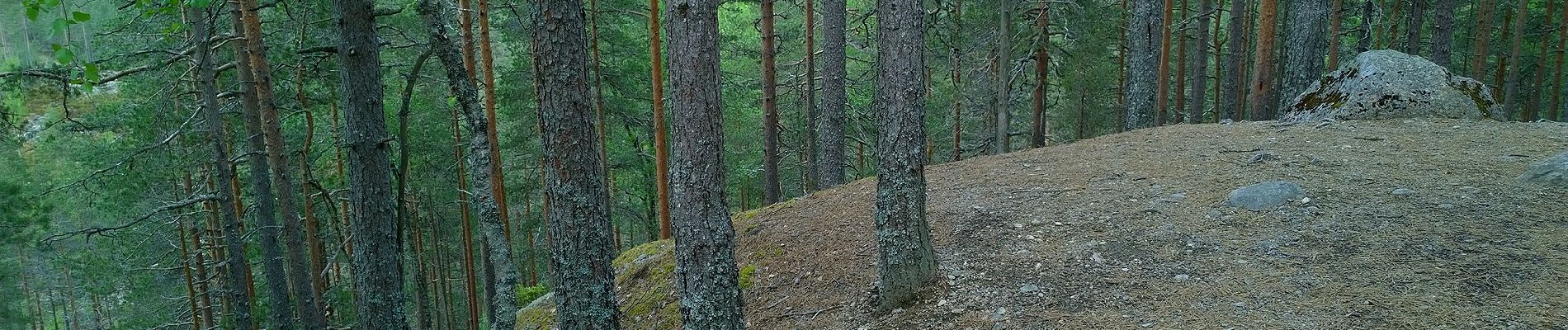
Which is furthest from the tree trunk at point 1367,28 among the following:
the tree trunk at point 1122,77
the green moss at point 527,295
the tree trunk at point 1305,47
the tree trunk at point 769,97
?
the green moss at point 527,295

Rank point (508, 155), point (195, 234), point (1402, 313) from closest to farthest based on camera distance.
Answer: point (1402, 313) → point (195, 234) → point (508, 155)

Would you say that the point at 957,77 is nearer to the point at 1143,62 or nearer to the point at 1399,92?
the point at 1143,62

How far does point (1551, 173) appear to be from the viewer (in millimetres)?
6141

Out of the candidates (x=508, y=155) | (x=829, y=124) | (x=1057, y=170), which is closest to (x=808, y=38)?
(x=829, y=124)

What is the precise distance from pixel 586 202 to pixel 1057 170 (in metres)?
6.09

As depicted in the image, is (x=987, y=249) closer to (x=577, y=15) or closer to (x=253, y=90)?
(x=577, y=15)

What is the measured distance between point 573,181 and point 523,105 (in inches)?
411

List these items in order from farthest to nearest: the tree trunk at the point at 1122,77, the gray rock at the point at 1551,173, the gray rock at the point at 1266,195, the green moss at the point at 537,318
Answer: the tree trunk at the point at 1122,77 < the green moss at the point at 537,318 < the gray rock at the point at 1266,195 < the gray rock at the point at 1551,173

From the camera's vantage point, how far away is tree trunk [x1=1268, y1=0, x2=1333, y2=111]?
11078 millimetres

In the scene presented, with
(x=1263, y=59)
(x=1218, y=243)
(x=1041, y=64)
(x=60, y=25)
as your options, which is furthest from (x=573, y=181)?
(x=1263, y=59)

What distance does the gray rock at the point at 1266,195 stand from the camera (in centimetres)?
652

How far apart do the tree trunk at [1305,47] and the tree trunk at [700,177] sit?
10438mm

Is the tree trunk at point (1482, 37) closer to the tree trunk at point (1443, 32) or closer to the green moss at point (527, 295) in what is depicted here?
the tree trunk at point (1443, 32)

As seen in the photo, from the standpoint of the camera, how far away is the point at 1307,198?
21.4 ft
